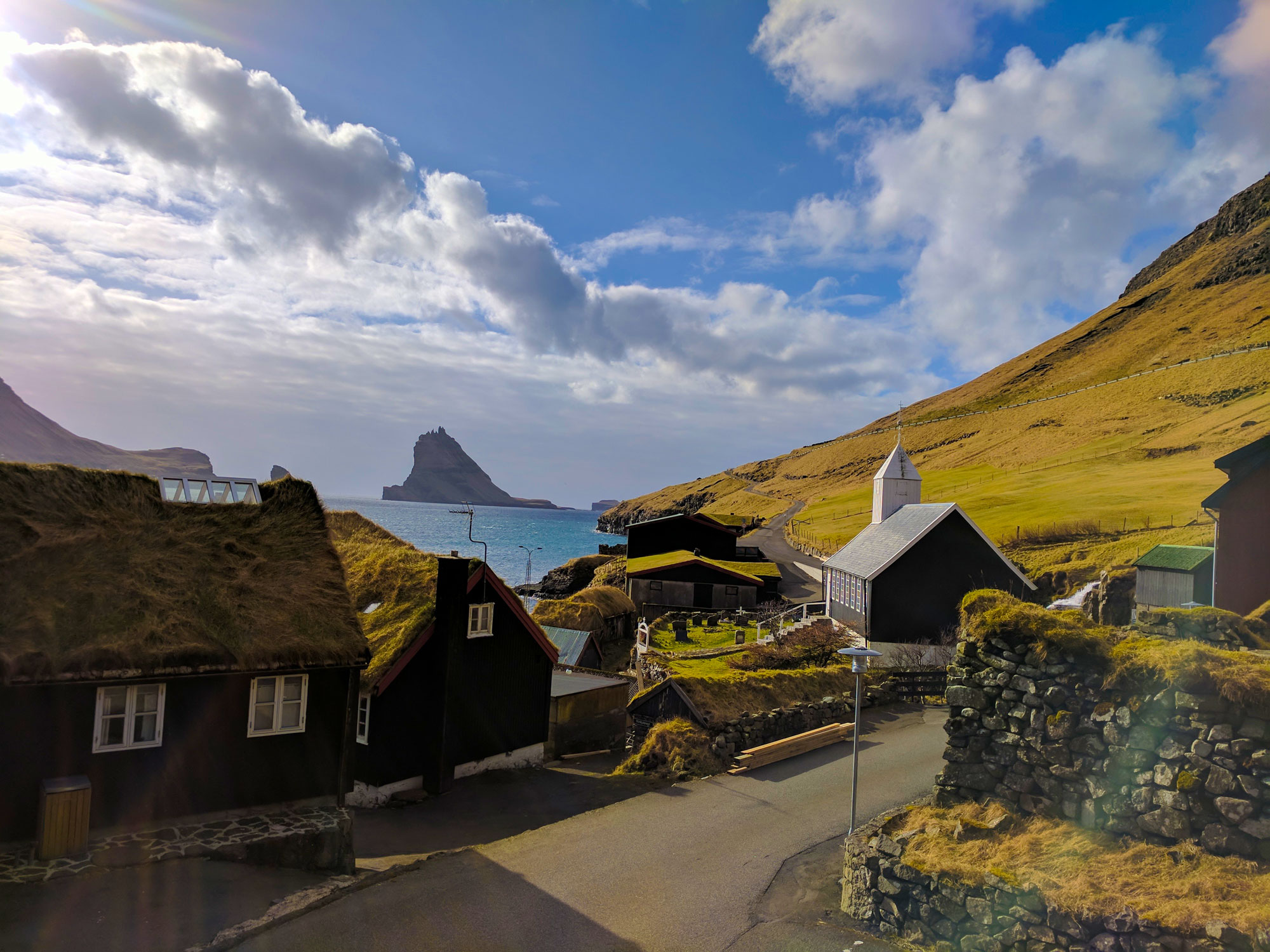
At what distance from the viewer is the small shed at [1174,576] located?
105ft

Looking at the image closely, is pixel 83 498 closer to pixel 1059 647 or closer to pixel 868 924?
pixel 868 924

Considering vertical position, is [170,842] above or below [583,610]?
below

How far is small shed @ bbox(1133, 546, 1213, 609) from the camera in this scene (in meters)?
31.9

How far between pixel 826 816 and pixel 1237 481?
20.4m

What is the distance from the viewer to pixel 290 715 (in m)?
13.8

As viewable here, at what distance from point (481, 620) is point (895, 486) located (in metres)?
29.9

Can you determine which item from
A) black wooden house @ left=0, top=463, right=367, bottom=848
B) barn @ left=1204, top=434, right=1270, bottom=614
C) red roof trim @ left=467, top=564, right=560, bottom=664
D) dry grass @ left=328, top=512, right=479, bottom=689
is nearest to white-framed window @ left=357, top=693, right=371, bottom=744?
dry grass @ left=328, top=512, right=479, bottom=689

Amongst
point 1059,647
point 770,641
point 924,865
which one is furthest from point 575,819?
point 770,641

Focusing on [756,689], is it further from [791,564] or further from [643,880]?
[791,564]

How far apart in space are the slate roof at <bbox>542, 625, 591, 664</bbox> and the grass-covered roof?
18032 millimetres

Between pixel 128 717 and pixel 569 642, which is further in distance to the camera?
pixel 569 642

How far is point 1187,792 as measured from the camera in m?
8.76

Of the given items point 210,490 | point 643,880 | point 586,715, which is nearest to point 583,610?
point 586,715

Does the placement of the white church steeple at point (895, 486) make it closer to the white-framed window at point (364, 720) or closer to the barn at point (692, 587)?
the barn at point (692, 587)
